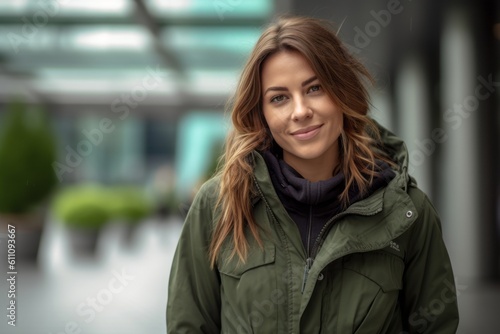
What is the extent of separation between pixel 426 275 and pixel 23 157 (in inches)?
283

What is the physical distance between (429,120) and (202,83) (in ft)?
19.9

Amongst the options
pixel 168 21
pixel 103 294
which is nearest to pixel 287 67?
pixel 103 294

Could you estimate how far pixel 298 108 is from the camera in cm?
161

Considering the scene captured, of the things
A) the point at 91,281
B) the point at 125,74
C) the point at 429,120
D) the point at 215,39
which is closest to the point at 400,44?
the point at 429,120

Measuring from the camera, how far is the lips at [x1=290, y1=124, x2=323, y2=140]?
5.38 ft

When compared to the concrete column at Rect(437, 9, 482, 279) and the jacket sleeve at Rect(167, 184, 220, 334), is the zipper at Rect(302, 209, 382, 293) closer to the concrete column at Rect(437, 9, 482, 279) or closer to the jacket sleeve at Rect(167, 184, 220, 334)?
the jacket sleeve at Rect(167, 184, 220, 334)

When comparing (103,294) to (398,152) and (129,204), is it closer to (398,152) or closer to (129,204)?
(129,204)

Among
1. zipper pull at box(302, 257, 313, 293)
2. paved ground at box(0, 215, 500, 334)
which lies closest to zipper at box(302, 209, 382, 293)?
zipper pull at box(302, 257, 313, 293)

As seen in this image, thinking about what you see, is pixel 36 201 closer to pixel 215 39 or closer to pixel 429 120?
pixel 215 39

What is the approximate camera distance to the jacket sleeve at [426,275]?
5.56 feet

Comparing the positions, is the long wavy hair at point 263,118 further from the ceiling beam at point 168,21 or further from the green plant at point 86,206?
the green plant at point 86,206

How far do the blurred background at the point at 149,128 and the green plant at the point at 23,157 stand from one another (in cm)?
2

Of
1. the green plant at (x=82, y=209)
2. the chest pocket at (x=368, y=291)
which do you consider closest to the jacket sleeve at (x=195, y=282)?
the chest pocket at (x=368, y=291)

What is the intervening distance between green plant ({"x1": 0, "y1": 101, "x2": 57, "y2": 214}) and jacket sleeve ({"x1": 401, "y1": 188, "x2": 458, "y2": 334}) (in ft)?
23.2
